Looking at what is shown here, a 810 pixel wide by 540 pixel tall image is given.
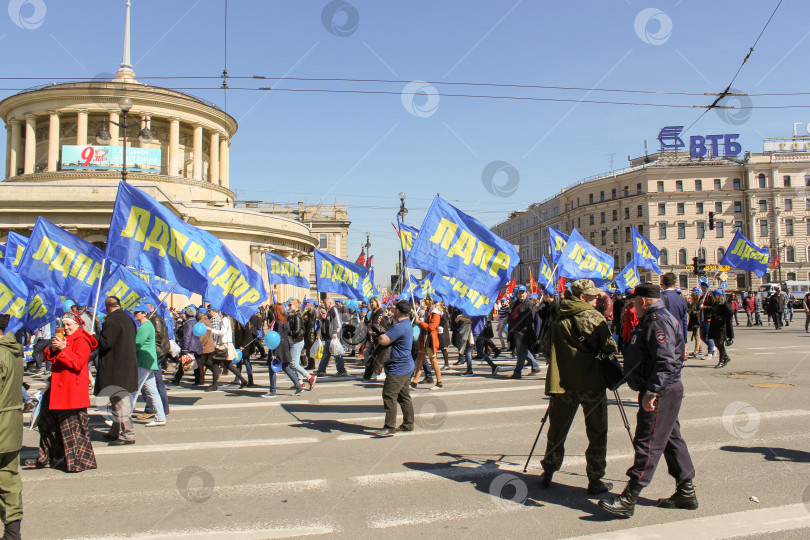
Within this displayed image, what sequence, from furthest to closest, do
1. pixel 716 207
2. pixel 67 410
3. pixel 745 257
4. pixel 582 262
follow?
pixel 716 207, pixel 745 257, pixel 582 262, pixel 67 410

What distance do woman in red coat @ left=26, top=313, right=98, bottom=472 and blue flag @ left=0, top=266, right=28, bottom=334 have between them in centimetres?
589

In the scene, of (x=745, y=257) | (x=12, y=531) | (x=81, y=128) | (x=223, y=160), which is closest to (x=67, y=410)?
(x=12, y=531)

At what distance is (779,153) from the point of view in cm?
7425

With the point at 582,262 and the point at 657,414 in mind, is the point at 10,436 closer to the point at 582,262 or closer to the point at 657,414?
the point at 657,414

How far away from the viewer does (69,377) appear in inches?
254

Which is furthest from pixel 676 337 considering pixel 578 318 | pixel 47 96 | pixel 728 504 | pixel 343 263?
pixel 47 96

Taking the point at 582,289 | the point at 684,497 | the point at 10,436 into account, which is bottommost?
the point at 684,497

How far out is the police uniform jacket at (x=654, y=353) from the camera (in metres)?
4.81

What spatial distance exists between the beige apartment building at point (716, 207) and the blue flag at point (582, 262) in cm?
5896

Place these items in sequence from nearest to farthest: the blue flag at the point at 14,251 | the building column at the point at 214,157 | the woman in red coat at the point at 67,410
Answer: the woman in red coat at the point at 67,410 → the blue flag at the point at 14,251 → the building column at the point at 214,157

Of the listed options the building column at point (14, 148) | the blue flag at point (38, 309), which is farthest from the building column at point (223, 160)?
the blue flag at point (38, 309)

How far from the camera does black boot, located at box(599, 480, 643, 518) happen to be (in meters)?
4.69

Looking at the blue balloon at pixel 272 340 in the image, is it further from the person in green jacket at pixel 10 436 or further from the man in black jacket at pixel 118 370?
the person in green jacket at pixel 10 436

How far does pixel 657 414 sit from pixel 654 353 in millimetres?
473
